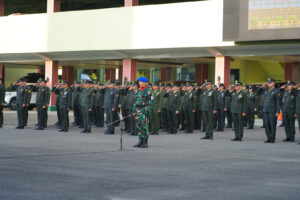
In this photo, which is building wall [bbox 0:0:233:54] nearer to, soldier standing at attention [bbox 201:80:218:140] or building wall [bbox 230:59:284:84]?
soldier standing at attention [bbox 201:80:218:140]

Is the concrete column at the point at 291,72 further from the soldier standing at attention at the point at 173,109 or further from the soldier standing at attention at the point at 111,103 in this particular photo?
the soldier standing at attention at the point at 111,103

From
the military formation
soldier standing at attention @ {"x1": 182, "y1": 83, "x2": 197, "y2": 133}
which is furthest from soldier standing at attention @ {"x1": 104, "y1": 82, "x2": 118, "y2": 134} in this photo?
soldier standing at attention @ {"x1": 182, "y1": 83, "x2": 197, "y2": 133}

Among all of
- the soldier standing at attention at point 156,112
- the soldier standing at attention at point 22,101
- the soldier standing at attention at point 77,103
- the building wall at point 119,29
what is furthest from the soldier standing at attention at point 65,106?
the building wall at point 119,29

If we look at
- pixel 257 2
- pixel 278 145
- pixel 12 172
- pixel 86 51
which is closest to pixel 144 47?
pixel 86 51

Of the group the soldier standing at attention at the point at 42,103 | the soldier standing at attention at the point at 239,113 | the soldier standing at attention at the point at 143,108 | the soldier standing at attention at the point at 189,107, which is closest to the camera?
the soldier standing at attention at the point at 143,108

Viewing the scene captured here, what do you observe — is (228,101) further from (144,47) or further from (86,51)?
(86,51)

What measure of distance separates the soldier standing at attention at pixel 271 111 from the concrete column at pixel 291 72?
54.7 feet

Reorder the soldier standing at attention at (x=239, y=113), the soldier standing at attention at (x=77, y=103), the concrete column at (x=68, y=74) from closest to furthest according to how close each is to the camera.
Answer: the soldier standing at attention at (x=239, y=113), the soldier standing at attention at (x=77, y=103), the concrete column at (x=68, y=74)

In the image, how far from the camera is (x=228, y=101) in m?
22.6

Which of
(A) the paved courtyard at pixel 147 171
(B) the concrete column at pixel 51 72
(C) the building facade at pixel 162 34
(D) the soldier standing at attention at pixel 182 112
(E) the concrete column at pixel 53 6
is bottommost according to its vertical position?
(A) the paved courtyard at pixel 147 171

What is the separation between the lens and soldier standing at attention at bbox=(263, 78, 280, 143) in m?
15.9

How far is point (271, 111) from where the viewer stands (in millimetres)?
16031

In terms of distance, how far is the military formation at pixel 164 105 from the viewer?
16.1 meters

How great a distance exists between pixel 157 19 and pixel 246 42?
5.74 meters
